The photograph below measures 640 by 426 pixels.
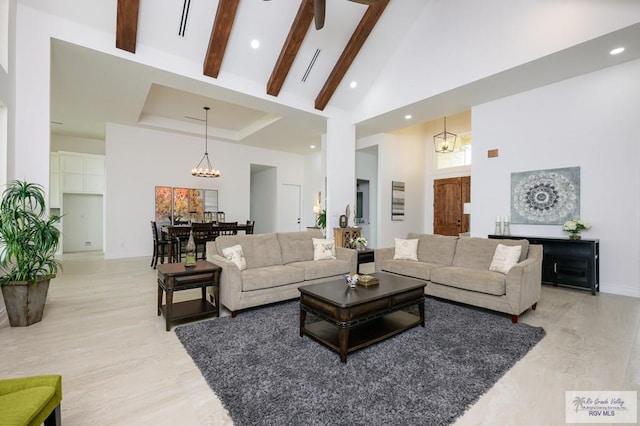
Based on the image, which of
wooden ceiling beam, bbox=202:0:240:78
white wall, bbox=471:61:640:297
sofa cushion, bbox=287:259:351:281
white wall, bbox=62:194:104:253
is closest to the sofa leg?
sofa cushion, bbox=287:259:351:281

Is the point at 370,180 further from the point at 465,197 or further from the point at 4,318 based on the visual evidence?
the point at 4,318

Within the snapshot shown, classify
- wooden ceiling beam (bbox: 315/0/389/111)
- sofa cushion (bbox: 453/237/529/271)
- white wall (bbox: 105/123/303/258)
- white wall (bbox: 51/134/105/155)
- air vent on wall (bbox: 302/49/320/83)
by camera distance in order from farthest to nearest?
white wall (bbox: 51/134/105/155) < white wall (bbox: 105/123/303/258) < air vent on wall (bbox: 302/49/320/83) < wooden ceiling beam (bbox: 315/0/389/111) < sofa cushion (bbox: 453/237/529/271)

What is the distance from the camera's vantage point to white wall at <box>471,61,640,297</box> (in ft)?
13.9

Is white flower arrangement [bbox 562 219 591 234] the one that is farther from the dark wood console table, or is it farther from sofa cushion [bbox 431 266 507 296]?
sofa cushion [bbox 431 266 507 296]

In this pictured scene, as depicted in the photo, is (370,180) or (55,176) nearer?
(55,176)

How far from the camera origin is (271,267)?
12.7 feet

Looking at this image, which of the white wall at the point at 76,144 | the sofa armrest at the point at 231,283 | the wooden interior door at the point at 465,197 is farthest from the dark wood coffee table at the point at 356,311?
the white wall at the point at 76,144

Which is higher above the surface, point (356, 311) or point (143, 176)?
point (143, 176)

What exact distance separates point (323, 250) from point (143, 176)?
231 inches

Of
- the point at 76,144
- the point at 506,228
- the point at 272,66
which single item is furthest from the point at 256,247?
the point at 76,144

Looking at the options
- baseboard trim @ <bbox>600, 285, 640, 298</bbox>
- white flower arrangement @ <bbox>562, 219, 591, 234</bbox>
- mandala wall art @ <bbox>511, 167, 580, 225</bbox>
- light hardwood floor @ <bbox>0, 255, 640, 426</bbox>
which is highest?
mandala wall art @ <bbox>511, 167, 580, 225</bbox>

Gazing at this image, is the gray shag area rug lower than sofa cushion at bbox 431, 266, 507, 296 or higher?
lower

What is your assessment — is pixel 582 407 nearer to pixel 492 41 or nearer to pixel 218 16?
pixel 492 41

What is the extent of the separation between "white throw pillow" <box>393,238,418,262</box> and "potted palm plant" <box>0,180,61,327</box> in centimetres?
435
